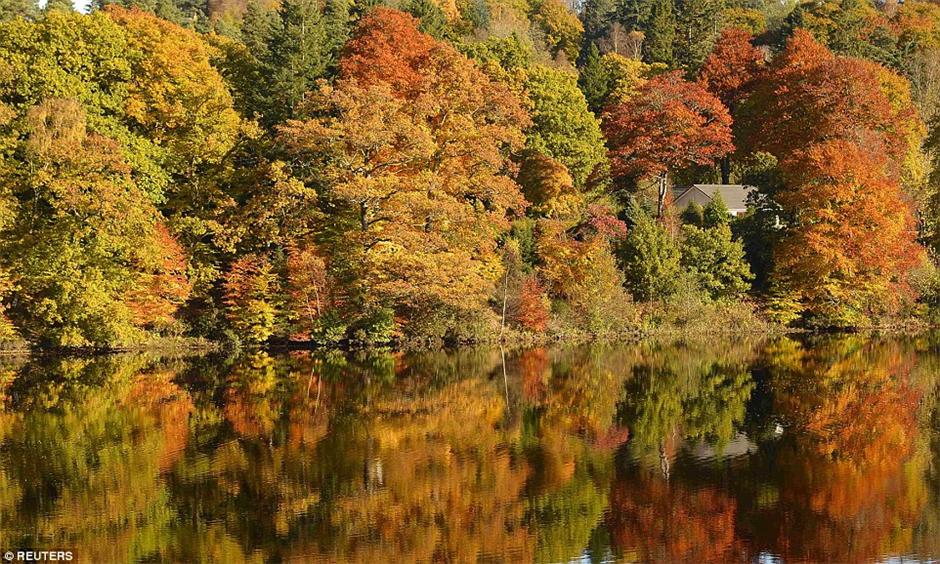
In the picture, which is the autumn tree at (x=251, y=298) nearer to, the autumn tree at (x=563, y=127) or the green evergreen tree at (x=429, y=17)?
the autumn tree at (x=563, y=127)

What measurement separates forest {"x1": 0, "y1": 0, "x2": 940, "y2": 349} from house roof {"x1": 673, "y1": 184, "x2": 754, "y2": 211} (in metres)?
1.55

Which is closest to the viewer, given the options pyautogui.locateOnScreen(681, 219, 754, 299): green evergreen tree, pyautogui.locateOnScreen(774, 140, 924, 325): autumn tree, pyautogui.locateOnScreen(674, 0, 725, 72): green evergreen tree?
pyautogui.locateOnScreen(774, 140, 924, 325): autumn tree

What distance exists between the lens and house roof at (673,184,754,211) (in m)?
52.7

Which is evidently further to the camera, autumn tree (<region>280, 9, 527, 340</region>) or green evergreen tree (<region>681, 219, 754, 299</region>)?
green evergreen tree (<region>681, 219, 754, 299</region>)

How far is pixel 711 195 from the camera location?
53.9m

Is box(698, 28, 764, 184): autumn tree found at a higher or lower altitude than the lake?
higher

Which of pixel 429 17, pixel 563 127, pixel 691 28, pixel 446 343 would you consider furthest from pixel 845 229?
pixel 691 28

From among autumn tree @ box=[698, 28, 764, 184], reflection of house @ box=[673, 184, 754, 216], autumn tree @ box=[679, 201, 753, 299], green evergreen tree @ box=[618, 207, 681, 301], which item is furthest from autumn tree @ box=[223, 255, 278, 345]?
autumn tree @ box=[698, 28, 764, 184]

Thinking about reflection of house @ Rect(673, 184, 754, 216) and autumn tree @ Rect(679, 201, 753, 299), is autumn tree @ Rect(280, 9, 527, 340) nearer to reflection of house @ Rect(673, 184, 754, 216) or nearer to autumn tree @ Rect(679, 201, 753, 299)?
autumn tree @ Rect(679, 201, 753, 299)

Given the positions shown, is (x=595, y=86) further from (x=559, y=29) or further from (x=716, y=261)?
(x=559, y=29)

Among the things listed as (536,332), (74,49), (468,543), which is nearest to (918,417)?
(468,543)

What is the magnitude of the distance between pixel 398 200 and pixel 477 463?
2076cm

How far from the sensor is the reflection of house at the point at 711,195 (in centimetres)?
5231

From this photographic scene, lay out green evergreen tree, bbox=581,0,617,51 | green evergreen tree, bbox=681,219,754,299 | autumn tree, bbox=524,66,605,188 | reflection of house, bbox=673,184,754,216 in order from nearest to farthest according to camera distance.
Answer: green evergreen tree, bbox=681,219,754,299, autumn tree, bbox=524,66,605,188, reflection of house, bbox=673,184,754,216, green evergreen tree, bbox=581,0,617,51
